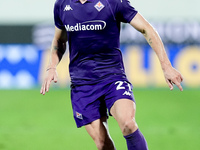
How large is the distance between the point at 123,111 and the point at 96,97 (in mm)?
420

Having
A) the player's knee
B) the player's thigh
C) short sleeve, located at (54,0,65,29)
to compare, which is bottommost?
the player's knee

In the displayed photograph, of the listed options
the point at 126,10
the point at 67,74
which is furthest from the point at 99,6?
the point at 67,74

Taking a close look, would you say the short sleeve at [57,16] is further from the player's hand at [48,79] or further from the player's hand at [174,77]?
the player's hand at [174,77]

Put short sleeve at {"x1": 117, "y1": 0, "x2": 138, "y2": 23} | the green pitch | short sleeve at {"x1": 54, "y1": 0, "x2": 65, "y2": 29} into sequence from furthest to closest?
1. the green pitch
2. short sleeve at {"x1": 54, "y1": 0, "x2": 65, "y2": 29}
3. short sleeve at {"x1": 117, "y1": 0, "x2": 138, "y2": 23}

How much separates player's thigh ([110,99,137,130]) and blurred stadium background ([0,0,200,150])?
118 inches

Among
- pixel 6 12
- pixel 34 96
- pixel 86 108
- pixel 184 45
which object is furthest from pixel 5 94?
pixel 86 108

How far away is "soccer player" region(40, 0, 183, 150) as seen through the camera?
4.49 metres

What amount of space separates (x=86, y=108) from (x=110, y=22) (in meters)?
0.82

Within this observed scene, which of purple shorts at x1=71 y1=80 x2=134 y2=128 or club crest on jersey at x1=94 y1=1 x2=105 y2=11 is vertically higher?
club crest on jersey at x1=94 y1=1 x2=105 y2=11

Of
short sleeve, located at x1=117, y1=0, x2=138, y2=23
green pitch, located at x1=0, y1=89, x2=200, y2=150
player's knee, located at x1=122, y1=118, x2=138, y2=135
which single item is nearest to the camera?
player's knee, located at x1=122, y1=118, x2=138, y2=135

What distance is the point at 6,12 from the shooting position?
1370cm

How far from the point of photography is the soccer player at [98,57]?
14.7 feet

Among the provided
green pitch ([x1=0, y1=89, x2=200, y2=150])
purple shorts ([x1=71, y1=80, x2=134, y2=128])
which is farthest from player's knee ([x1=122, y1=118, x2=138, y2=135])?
green pitch ([x1=0, y1=89, x2=200, y2=150])

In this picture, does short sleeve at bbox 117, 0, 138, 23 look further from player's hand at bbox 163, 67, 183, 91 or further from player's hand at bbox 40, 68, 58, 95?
player's hand at bbox 40, 68, 58, 95
